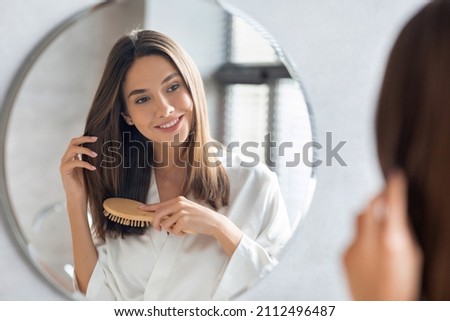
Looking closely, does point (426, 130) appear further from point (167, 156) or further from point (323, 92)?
point (167, 156)

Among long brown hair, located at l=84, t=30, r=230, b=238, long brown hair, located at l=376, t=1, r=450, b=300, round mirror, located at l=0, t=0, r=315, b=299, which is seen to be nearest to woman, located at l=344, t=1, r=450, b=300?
long brown hair, located at l=376, t=1, r=450, b=300

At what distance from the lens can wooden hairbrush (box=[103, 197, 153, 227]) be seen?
4.17 feet

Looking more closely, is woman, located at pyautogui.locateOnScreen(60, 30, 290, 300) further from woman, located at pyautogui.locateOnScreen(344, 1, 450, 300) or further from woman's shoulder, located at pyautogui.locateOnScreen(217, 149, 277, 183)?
woman, located at pyautogui.locateOnScreen(344, 1, 450, 300)

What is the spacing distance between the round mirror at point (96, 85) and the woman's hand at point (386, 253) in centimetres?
12

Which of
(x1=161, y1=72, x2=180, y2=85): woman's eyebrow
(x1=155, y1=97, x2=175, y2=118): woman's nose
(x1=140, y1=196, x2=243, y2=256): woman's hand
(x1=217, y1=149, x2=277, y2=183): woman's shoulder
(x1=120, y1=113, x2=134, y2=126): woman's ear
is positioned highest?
(x1=161, y1=72, x2=180, y2=85): woman's eyebrow

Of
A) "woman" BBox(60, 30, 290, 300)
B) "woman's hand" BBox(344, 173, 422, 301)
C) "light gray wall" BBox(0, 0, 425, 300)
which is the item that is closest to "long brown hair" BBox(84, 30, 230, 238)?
"woman" BBox(60, 30, 290, 300)

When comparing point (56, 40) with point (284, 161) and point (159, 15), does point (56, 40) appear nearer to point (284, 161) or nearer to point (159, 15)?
point (159, 15)

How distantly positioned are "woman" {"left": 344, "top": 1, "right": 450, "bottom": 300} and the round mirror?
144mm

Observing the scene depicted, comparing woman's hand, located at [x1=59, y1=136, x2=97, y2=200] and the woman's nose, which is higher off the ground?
the woman's nose

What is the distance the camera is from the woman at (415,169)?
1.20m

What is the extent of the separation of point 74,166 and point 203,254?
0.27 meters

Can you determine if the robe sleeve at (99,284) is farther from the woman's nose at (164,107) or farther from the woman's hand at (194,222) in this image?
the woman's nose at (164,107)
